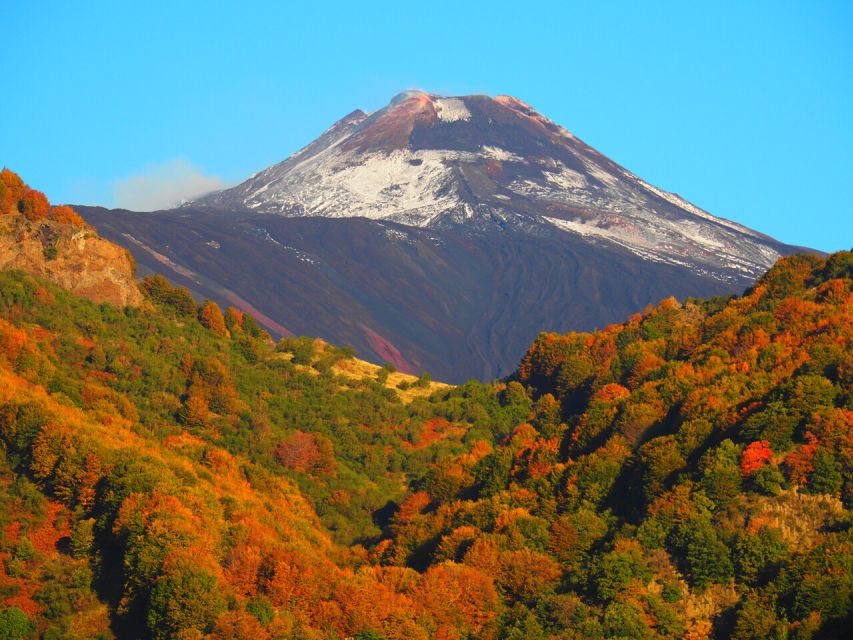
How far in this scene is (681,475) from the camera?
5675 centimetres

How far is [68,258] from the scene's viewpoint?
91938 millimetres

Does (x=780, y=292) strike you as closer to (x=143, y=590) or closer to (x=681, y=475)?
(x=681, y=475)

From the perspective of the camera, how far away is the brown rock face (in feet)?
294

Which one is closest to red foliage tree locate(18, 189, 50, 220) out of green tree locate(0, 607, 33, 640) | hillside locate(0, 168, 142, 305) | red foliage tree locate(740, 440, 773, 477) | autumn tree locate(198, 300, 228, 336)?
hillside locate(0, 168, 142, 305)

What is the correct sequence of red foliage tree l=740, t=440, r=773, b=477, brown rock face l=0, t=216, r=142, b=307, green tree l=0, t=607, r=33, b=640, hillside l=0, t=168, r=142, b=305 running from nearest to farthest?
green tree l=0, t=607, r=33, b=640
red foliage tree l=740, t=440, r=773, b=477
brown rock face l=0, t=216, r=142, b=307
hillside l=0, t=168, r=142, b=305

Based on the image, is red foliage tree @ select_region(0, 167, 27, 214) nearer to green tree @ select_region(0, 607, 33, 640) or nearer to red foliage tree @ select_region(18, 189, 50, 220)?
red foliage tree @ select_region(18, 189, 50, 220)

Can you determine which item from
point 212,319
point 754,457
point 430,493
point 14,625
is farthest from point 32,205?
point 754,457

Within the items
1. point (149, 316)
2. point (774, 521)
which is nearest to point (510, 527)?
point (774, 521)

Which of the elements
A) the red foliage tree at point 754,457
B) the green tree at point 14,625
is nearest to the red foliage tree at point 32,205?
the green tree at point 14,625

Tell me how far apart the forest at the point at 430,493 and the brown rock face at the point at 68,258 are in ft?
5.99

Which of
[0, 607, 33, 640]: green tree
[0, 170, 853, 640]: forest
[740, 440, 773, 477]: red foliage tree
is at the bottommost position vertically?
[0, 607, 33, 640]: green tree

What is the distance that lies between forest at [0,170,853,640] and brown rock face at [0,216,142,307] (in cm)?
183

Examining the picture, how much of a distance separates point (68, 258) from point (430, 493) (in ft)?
110

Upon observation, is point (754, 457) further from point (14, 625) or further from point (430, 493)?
point (14, 625)
